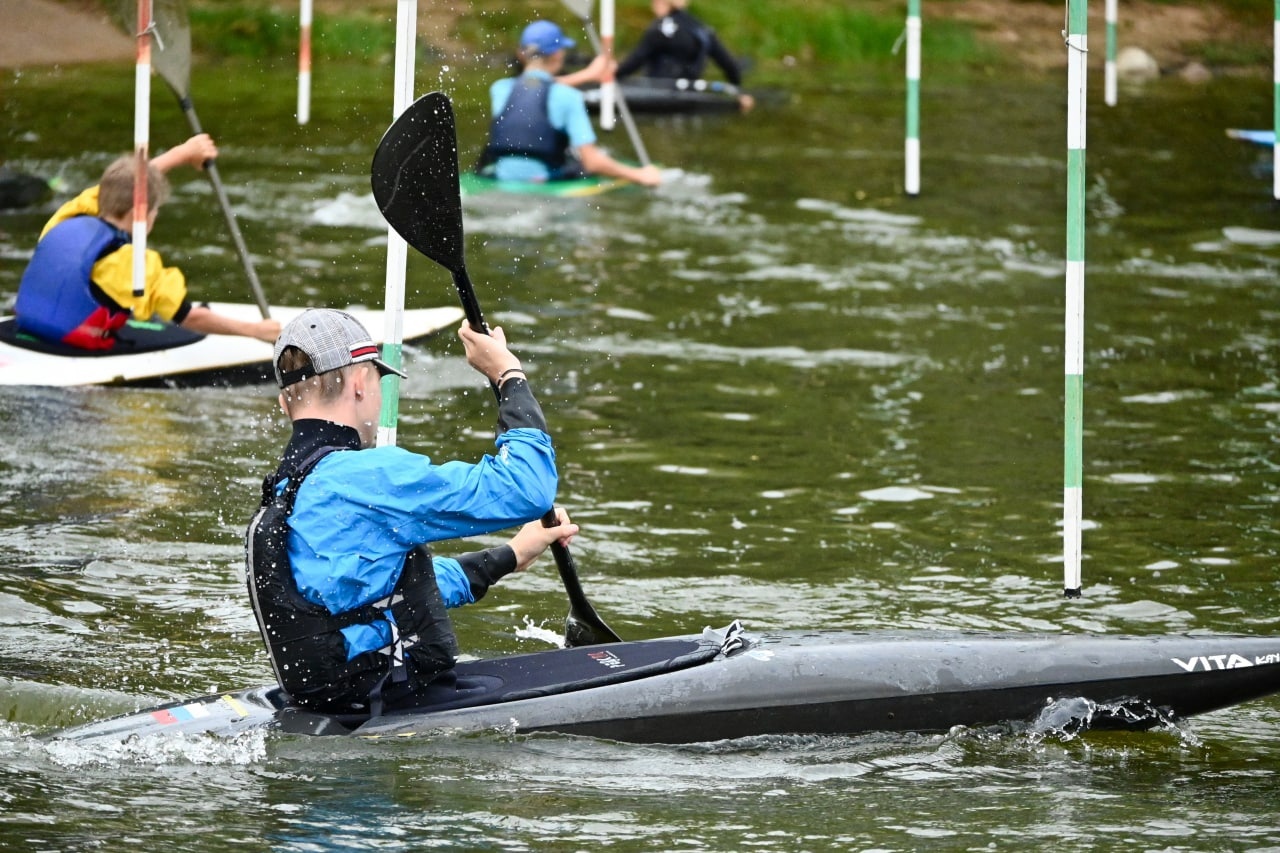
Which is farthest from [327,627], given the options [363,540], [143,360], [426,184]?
[143,360]

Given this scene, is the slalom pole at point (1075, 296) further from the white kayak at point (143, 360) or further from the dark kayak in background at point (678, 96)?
the dark kayak in background at point (678, 96)

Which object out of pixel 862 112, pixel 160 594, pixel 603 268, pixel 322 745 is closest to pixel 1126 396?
pixel 603 268

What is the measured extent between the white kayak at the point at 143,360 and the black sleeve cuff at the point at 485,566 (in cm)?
398

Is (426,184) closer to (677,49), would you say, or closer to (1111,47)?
(1111,47)

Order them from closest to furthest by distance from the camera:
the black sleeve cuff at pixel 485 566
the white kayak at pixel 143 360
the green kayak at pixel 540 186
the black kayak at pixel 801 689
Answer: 1. the black kayak at pixel 801 689
2. the black sleeve cuff at pixel 485 566
3. the white kayak at pixel 143 360
4. the green kayak at pixel 540 186

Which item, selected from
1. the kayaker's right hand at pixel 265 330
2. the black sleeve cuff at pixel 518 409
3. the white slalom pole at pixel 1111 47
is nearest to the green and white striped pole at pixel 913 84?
the white slalom pole at pixel 1111 47

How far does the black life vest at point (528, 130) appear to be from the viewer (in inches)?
481

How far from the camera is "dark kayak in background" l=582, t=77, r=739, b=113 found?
17.3 meters

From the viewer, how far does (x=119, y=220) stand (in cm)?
782

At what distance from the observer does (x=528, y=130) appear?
12500 mm

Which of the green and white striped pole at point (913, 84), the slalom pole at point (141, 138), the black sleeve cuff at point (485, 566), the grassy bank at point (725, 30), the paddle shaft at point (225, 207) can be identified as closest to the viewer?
the black sleeve cuff at point (485, 566)

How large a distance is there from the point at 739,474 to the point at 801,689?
2984 millimetres

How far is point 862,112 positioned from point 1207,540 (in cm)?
1212

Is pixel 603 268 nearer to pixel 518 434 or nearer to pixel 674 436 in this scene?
pixel 674 436
